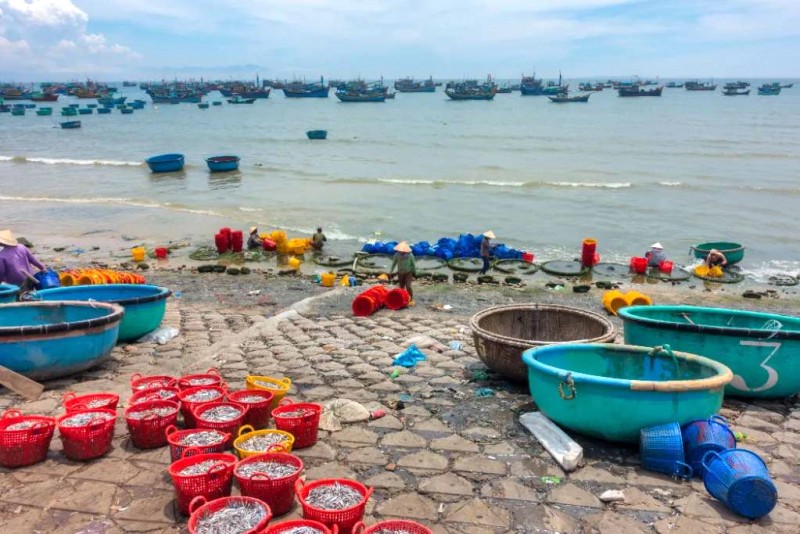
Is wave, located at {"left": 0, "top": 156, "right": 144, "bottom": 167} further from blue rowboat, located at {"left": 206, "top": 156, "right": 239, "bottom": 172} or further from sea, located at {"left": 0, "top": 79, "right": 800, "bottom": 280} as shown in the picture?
blue rowboat, located at {"left": 206, "top": 156, "right": 239, "bottom": 172}

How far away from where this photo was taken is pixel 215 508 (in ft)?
13.0

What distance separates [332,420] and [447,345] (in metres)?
2.88

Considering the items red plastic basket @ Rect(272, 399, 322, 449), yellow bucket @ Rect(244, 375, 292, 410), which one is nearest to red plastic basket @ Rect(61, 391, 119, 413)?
yellow bucket @ Rect(244, 375, 292, 410)

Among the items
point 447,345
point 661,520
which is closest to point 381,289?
point 447,345

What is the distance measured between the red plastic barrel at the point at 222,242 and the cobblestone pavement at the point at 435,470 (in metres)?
9.85

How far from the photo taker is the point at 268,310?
1122 cm

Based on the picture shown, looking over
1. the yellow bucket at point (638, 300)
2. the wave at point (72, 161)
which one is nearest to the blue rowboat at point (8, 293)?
the yellow bucket at point (638, 300)

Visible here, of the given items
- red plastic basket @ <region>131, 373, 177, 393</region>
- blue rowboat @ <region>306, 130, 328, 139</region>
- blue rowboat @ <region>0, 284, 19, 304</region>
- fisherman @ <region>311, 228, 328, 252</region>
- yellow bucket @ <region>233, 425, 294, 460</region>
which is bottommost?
fisherman @ <region>311, 228, 328, 252</region>

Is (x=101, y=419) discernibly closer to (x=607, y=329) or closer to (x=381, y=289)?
(x=607, y=329)

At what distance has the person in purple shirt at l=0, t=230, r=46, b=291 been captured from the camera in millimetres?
A: 8828

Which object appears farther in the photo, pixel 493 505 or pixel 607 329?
pixel 607 329

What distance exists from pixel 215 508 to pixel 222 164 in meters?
30.4

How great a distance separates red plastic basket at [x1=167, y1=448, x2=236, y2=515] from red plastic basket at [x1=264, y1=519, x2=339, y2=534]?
0.73 m

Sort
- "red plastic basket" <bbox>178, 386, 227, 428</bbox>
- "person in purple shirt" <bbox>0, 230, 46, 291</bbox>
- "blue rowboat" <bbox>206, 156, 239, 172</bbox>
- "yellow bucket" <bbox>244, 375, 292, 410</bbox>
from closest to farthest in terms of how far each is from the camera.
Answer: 1. "red plastic basket" <bbox>178, 386, 227, 428</bbox>
2. "yellow bucket" <bbox>244, 375, 292, 410</bbox>
3. "person in purple shirt" <bbox>0, 230, 46, 291</bbox>
4. "blue rowboat" <bbox>206, 156, 239, 172</bbox>
